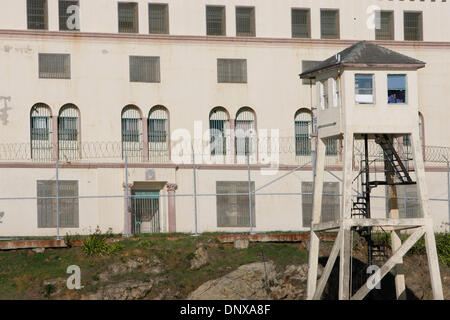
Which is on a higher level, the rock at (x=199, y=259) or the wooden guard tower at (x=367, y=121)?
the wooden guard tower at (x=367, y=121)

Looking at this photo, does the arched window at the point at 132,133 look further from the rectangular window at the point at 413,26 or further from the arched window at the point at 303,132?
the rectangular window at the point at 413,26

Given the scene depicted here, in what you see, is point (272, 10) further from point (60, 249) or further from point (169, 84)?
point (60, 249)

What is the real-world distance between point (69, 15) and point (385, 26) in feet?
67.0

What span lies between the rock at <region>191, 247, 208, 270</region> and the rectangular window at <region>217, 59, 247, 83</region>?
16169mm

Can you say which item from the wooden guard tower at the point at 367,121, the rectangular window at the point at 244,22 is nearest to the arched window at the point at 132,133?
the rectangular window at the point at 244,22

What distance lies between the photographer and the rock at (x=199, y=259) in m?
64.5

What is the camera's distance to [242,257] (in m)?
65.8

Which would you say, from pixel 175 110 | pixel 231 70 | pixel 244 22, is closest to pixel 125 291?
pixel 175 110

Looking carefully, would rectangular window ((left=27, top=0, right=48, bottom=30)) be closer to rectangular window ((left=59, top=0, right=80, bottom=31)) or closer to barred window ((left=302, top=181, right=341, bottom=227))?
rectangular window ((left=59, top=0, right=80, bottom=31))

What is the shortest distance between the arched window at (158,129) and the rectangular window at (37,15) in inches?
331

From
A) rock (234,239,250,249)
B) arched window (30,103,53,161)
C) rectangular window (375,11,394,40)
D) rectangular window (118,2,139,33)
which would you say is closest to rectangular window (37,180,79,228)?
arched window (30,103,53,161)

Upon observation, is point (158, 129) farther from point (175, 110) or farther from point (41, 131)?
point (41, 131)

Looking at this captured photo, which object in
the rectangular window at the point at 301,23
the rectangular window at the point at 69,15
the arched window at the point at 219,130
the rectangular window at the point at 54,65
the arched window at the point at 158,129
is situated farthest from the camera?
the rectangular window at the point at 301,23

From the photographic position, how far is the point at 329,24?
266ft
